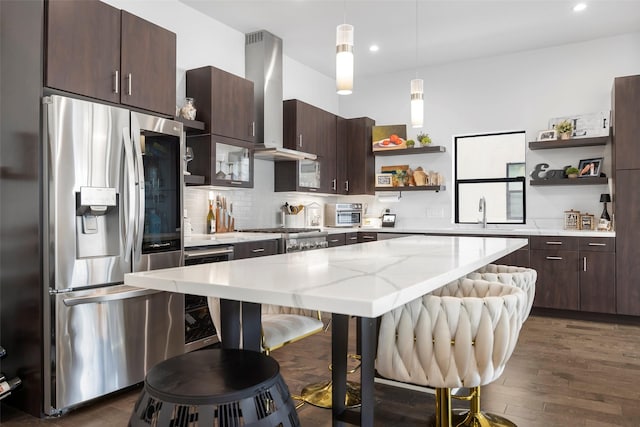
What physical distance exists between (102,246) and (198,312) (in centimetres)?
104

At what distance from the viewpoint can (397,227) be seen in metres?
6.24

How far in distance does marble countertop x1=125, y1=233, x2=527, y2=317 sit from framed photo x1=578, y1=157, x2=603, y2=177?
3510mm

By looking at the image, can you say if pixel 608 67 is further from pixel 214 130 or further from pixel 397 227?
pixel 214 130

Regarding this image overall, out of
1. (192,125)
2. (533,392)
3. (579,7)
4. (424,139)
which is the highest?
(579,7)

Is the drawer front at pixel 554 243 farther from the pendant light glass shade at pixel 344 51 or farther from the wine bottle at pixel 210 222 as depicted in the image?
the pendant light glass shade at pixel 344 51

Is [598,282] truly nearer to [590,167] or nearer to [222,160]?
[590,167]

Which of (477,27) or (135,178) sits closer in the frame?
(135,178)

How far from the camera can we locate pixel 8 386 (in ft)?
8.20

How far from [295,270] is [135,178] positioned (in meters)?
1.54

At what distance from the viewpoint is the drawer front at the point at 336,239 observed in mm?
5234

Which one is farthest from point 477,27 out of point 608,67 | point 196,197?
point 196,197

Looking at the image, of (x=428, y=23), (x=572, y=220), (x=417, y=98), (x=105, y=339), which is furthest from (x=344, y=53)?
(x=572, y=220)

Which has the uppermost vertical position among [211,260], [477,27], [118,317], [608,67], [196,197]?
[477,27]

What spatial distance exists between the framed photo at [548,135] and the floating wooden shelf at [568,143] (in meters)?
0.09
